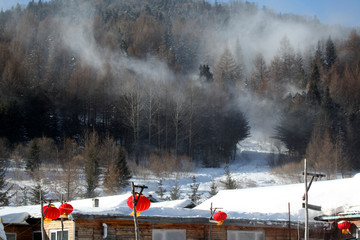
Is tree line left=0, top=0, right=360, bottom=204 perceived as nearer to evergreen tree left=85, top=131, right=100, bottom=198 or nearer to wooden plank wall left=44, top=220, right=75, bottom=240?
evergreen tree left=85, top=131, right=100, bottom=198

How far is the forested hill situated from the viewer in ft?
187

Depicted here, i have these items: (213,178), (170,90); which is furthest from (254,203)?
(170,90)

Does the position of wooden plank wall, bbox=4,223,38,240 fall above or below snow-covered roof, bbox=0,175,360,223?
below

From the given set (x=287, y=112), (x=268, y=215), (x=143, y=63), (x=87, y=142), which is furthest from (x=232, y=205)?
(x=143, y=63)

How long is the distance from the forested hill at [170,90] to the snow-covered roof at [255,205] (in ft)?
80.3

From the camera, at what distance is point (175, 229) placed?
15.7 meters

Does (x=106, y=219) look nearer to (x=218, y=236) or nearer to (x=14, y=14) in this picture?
(x=218, y=236)

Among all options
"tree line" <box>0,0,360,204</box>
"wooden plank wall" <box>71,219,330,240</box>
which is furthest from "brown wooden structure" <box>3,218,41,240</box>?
"tree line" <box>0,0,360,204</box>

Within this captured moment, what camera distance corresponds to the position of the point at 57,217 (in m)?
15.0

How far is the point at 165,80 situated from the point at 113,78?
8670mm

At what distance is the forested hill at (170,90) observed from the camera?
56.9 meters

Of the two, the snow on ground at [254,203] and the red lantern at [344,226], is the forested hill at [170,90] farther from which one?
the red lantern at [344,226]

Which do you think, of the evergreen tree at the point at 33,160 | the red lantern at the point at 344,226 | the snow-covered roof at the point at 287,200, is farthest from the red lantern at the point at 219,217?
the evergreen tree at the point at 33,160

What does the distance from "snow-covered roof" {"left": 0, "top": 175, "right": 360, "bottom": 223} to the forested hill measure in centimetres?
2447
